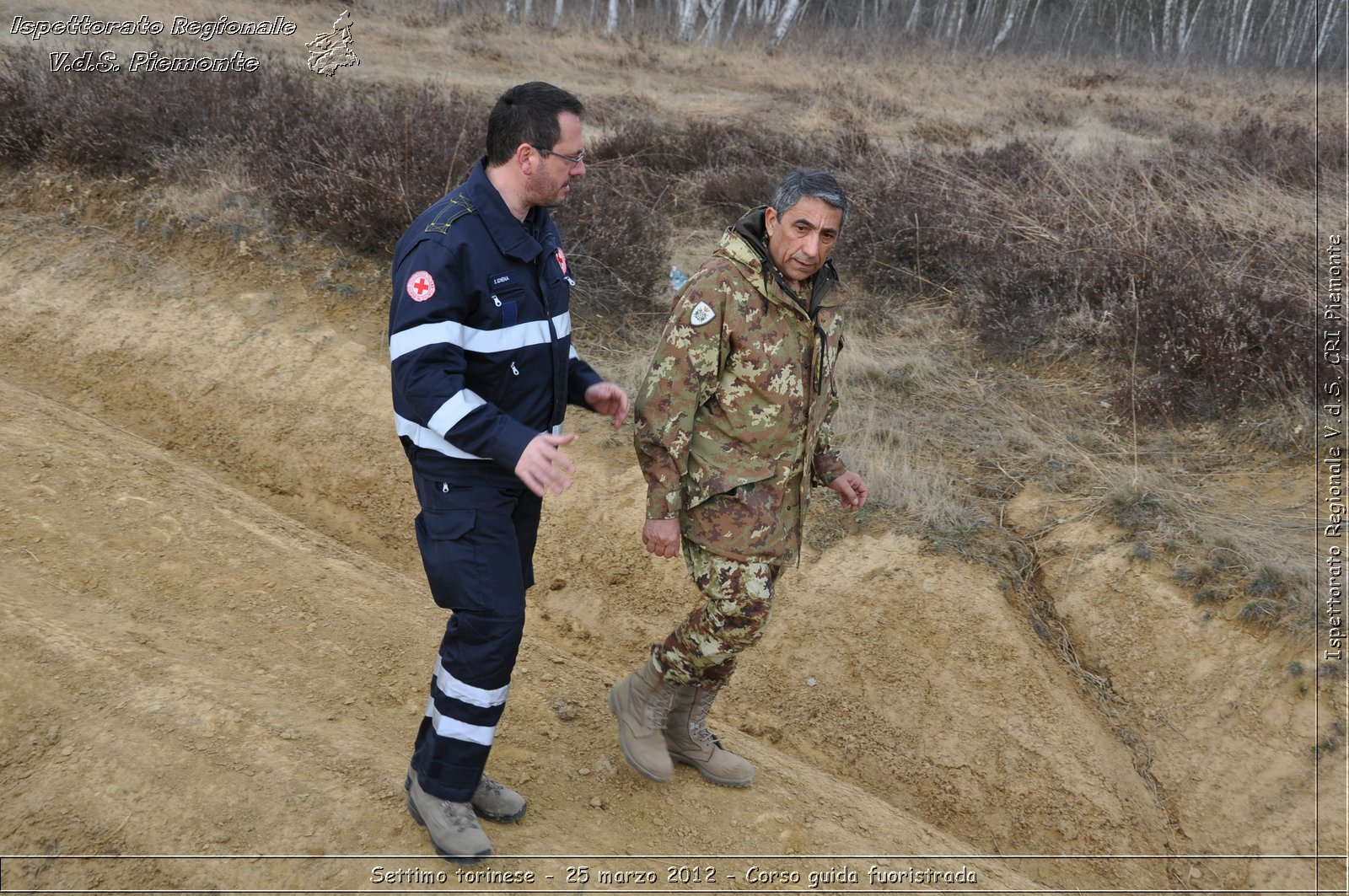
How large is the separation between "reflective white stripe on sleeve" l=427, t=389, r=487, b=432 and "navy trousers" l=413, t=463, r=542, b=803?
25cm

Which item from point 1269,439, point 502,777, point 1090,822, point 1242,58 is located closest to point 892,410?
point 1269,439

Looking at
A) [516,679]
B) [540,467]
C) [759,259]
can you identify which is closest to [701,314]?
[759,259]

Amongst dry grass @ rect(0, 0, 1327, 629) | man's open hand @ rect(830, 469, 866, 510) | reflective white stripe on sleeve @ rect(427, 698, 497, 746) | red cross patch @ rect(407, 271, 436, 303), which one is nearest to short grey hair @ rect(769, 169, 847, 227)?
man's open hand @ rect(830, 469, 866, 510)

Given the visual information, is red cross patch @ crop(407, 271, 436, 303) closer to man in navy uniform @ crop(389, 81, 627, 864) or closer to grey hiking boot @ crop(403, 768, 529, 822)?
man in navy uniform @ crop(389, 81, 627, 864)

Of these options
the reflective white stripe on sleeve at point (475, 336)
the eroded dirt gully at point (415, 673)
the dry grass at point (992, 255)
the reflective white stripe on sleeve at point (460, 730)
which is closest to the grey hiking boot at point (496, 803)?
the eroded dirt gully at point (415, 673)

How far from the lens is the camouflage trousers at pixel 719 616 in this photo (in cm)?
320

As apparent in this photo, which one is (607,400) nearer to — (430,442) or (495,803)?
(430,442)

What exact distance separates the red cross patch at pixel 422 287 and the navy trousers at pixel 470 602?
491 mm

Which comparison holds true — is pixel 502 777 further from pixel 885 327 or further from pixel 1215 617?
pixel 885 327

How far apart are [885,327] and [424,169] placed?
12.5 feet

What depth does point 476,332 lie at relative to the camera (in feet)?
8.77

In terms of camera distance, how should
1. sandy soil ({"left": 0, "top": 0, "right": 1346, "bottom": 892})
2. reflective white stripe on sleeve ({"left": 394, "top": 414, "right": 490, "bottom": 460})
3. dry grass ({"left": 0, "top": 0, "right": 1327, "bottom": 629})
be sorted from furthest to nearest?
dry grass ({"left": 0, "top": 0, "right": 1327, "bottom": 629}) < sandy soil ({"left": 0, "top": 0, "right": 1346, "bottom": 892}) < reflective white stripe on sleeve ({"left": 394, "top": 414, "right": 490, "bottom": 460})

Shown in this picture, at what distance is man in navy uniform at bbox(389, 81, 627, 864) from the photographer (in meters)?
2.55

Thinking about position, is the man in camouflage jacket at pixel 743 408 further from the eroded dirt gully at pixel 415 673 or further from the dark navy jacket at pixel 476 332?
the eroded dirt gully at pixel 415 673
